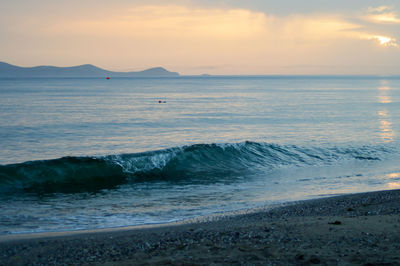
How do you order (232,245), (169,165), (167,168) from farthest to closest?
(169,165) < (167,168) < (232,245)

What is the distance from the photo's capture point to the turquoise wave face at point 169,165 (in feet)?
54.6

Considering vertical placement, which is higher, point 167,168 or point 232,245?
point 232,245

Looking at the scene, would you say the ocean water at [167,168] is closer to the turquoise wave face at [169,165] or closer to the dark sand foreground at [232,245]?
the turquoise wave face at [169,165]

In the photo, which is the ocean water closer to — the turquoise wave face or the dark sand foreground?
the turquoise wave face

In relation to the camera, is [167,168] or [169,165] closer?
[167,168]

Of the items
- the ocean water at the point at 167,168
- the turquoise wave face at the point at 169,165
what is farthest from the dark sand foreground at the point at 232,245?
the turquoise wave face at the point at 169,165

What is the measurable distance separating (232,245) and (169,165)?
42.0 ft

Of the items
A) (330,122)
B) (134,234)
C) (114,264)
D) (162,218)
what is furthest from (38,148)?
(330,122)

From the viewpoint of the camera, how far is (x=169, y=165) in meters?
19.6

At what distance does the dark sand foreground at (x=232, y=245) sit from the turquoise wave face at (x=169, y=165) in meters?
7.47

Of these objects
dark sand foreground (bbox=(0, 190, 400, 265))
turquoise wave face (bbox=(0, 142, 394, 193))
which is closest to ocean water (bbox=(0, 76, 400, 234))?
turquoise wave face (bbox=(0, 142, 394, 193))

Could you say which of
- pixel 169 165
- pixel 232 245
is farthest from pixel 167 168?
pixel 232 245

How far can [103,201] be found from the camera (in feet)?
43.5

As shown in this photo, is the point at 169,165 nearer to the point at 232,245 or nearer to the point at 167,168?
the point at 167,168
